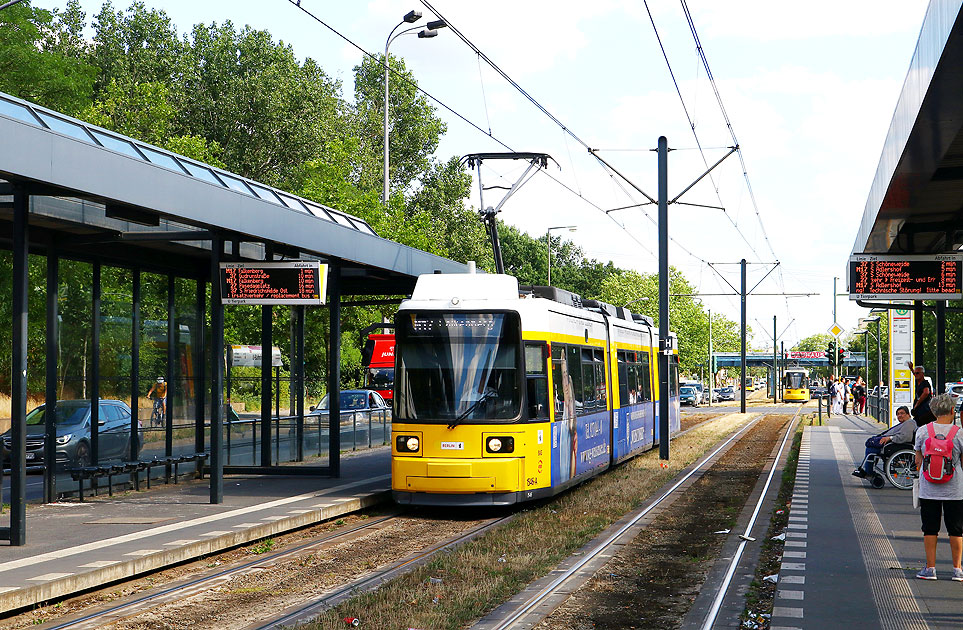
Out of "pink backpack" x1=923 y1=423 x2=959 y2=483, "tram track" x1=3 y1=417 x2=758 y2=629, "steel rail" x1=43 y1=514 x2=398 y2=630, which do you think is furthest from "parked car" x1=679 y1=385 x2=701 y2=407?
"pink backpack" x1=923 y1=423 x2=959 y2=483

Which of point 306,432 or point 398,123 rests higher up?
point 398,123

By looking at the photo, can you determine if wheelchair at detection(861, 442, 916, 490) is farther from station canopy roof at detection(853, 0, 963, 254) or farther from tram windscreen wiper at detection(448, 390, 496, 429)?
tram windscreen wiper at detection(448, 390, 496, 429)

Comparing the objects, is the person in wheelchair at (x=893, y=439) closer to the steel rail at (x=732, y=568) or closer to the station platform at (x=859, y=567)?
the station platform at (x=859, y=567)

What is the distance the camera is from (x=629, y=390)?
22.2 meters

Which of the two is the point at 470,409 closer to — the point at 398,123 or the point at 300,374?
the point at 300,374

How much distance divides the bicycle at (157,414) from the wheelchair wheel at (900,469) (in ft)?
38.4

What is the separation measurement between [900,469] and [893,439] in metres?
0.53

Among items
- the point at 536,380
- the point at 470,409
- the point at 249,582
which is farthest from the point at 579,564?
the point at 536,380

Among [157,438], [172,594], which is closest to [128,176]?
[172,594]

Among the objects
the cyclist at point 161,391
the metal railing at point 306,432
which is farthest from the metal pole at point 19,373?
the metal railing at point 306,432

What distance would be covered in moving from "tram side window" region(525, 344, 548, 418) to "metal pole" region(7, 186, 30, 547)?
6.41m

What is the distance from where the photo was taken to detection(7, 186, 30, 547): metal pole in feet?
35.9

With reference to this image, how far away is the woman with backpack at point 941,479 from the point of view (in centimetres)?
942

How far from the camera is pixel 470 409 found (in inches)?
570
